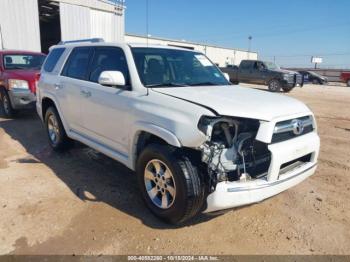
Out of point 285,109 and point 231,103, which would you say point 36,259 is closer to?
point 231,103

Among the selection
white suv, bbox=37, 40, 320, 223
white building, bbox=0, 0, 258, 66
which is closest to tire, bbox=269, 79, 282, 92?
white building, bbox=0, 0, 258, 66

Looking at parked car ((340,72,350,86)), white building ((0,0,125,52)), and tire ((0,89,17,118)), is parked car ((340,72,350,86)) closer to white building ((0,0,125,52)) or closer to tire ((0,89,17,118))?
white building ((0,0,125,52))

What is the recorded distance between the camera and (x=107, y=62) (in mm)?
4152

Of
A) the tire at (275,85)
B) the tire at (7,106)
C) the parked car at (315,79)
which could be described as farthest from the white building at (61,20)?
the parked car at (315,79)

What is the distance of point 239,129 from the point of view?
A: 3.08 metres

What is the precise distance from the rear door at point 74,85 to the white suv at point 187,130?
56 mm

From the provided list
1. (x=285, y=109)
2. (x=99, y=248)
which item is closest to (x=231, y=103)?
(x=285, y=109)

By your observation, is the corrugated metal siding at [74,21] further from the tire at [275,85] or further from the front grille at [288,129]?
the front grille at [288,129]

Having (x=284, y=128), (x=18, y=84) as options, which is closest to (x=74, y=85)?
(x=284, y=128)

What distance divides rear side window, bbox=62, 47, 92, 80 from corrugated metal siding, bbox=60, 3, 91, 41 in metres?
14.2

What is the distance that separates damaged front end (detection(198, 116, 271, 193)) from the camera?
112 inches

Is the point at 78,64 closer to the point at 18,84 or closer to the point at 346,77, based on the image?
the point at 18,84

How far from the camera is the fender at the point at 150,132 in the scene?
294cm

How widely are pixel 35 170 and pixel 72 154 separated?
0.84 m
